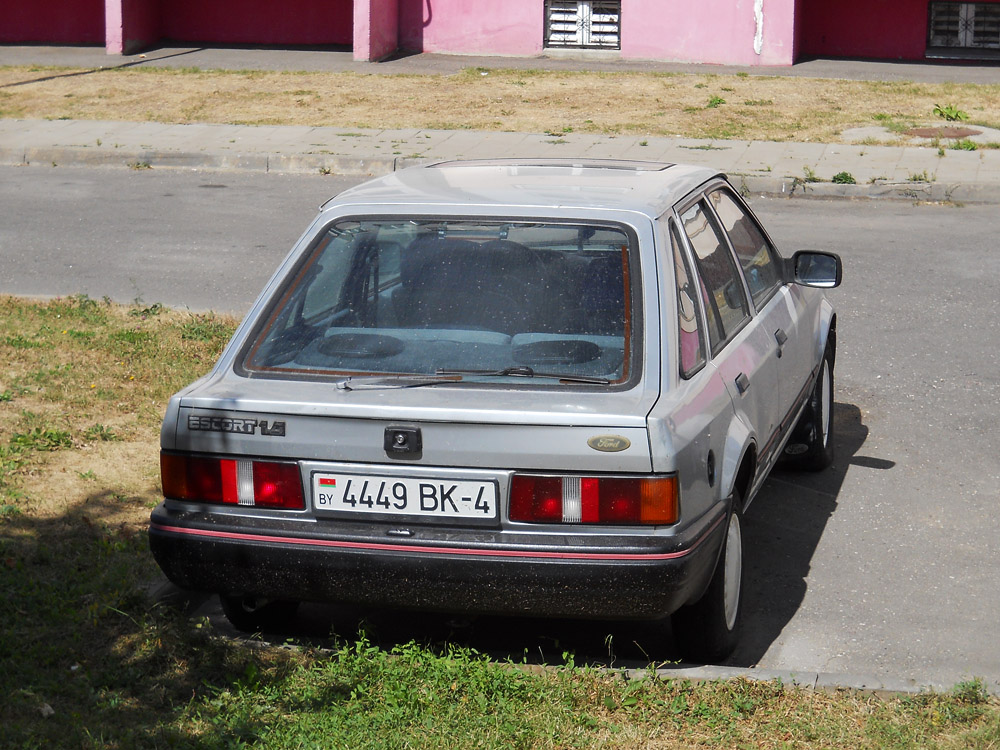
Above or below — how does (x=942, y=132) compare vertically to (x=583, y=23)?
below

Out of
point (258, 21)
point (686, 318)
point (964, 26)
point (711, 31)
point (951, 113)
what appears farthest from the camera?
point (258, 21)

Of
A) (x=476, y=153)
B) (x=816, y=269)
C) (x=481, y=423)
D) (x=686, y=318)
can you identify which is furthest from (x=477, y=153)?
(x=481, y=423)

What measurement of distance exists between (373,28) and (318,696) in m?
20.5

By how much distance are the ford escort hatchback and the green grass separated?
24 cm

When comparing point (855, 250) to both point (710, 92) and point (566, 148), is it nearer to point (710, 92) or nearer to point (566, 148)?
point (566, 148)

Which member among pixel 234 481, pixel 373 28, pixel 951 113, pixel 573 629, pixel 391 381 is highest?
pixel 373 28

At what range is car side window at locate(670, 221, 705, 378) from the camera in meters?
3.96

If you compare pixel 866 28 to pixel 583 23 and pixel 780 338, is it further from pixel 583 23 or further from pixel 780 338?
pixel 780 338

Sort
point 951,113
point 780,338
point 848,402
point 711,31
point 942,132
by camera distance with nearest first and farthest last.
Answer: point 780,338, point 848,402, point 942,132, point 951,113, point 711,31

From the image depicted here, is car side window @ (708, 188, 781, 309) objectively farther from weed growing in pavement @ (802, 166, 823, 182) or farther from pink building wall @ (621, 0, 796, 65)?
pink building wall @ (621, 0, 796, 65)

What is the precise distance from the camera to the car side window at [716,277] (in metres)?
4.38

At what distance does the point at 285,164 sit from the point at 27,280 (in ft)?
19.0

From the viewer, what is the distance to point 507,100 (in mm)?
19125

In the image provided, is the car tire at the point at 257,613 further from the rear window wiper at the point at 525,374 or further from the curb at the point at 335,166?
the curb at the point at 335,166
